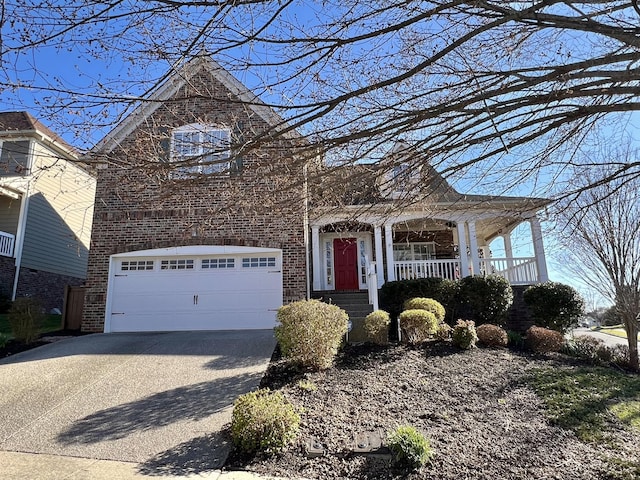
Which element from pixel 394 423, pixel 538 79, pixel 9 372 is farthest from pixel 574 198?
pixel 9 372

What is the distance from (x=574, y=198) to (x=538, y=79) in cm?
241

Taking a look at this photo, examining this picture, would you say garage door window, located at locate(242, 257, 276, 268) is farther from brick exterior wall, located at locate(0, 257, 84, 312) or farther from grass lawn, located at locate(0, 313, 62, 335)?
brick exterior wall, located at locate(0, 257, 84, 312)

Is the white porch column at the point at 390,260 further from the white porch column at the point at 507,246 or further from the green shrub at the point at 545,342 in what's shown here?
the green shrub at the point at 545,342

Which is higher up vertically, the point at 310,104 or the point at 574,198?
the point at 310,104

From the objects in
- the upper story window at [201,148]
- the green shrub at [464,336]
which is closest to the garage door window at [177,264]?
the upper story window at [201,148]

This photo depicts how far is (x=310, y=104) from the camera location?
3.89m

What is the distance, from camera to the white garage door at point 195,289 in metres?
11.0

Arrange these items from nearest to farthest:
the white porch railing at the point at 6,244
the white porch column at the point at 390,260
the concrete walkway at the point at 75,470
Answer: the concrete walkway at the point at 75,470 → the white porch column at the point at 390,260 → the white porch railing at the point at 6,244

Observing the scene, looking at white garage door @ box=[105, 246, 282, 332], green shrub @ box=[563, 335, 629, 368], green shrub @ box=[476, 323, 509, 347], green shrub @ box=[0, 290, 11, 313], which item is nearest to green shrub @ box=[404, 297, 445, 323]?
green shrub @ box=[476, 323, 509, 347]

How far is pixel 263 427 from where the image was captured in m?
4.41

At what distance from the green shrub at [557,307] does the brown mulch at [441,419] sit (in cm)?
272

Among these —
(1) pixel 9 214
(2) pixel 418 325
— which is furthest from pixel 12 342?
(2) pixel 418 325

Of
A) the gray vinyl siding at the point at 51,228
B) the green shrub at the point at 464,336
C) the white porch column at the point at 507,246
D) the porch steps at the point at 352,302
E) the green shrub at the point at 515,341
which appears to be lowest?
the green shrub at the point at 515,341

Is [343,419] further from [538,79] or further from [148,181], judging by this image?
[538,79]
